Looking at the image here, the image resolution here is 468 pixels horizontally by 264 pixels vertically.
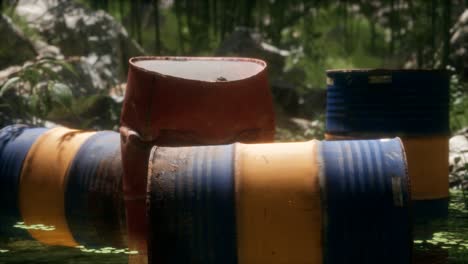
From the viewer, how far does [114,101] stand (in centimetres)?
820

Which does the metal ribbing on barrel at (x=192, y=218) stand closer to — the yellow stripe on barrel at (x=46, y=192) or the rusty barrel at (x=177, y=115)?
the rusty barrel at (x=177, y=115)

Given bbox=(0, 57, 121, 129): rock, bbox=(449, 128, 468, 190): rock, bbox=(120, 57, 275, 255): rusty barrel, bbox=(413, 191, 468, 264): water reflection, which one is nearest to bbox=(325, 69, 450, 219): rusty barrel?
bbox=(413, 191, 468, 264): water reflection

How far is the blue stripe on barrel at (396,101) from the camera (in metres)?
4.53

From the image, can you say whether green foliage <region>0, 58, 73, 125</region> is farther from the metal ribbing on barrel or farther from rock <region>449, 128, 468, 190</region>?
the metal ribbing on barrel

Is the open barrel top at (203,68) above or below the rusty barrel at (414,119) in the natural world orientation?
above

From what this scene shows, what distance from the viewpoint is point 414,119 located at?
178 inches

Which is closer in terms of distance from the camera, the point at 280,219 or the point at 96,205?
the point at 280,219

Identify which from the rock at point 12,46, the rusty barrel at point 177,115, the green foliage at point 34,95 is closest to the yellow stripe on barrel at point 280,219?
the rusty barrel at point 177,115

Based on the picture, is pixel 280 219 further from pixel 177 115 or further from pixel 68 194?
pixel 68 194

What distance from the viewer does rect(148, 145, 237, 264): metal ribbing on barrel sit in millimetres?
2988

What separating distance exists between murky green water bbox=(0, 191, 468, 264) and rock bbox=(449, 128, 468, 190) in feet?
4.72

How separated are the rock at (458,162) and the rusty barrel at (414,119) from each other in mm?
1101

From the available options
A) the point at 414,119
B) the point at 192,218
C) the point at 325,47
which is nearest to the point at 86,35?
the point at 325,47

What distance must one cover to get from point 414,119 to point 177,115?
61.1 inches
